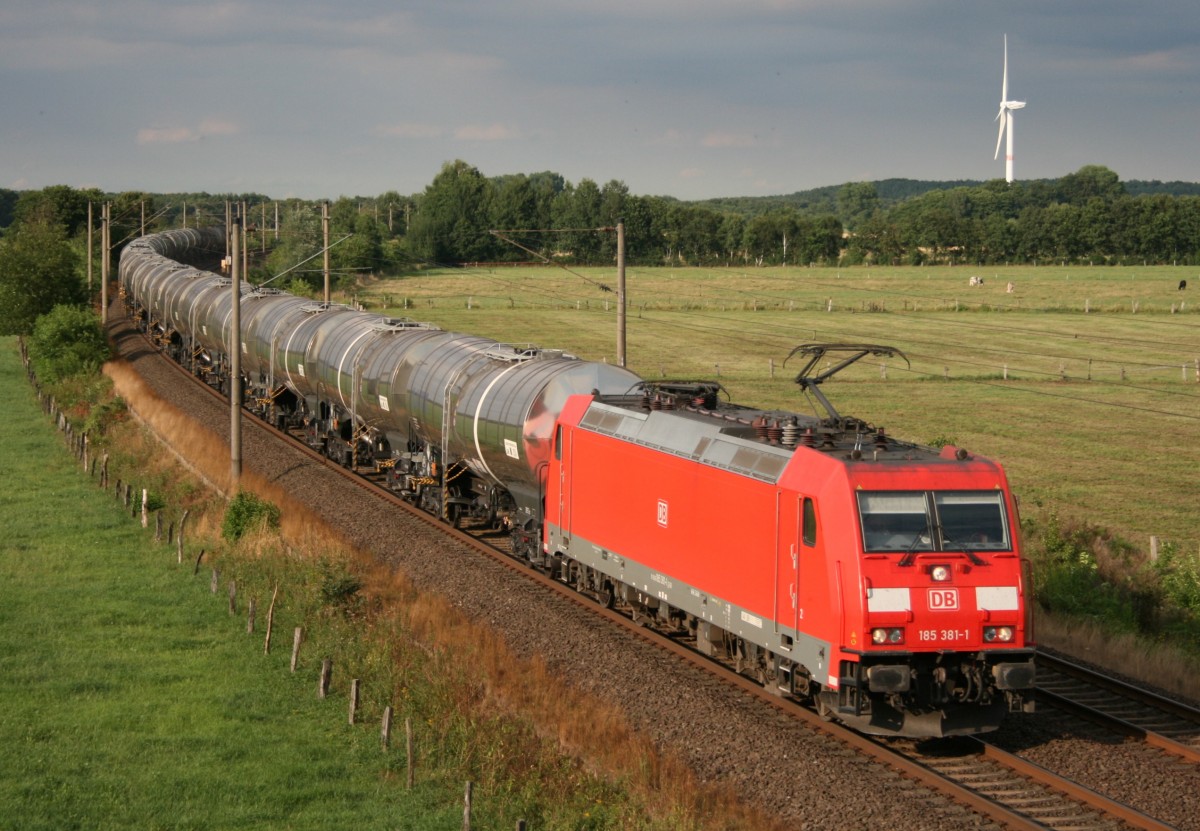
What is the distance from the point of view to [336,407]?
39.2 metres

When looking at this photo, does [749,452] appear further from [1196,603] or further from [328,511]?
[328,511]

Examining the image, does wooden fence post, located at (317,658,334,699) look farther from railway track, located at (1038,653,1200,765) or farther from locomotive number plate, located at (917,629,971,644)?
railway track, located at (1038,653,1200,765)

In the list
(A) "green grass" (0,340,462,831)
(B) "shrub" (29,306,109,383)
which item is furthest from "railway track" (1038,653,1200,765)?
(B) "shrub" (29,306,109,383)

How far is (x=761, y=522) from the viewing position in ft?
56.2

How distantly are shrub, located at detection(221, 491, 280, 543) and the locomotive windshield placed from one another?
1866cm

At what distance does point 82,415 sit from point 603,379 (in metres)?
35.1

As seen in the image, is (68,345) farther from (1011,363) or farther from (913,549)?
(913,549)

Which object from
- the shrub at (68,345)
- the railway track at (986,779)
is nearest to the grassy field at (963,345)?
the railway track at (986,779)

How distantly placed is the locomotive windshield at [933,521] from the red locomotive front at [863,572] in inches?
0.6

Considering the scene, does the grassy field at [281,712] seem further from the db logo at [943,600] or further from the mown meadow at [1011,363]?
the mown meadow at [1011,363]

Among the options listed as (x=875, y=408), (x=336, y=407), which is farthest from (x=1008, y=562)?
(x=875, y=408)

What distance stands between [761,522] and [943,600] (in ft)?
8.97

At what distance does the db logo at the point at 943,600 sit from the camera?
1538 cm

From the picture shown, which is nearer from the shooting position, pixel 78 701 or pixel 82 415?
pixel 78 701
